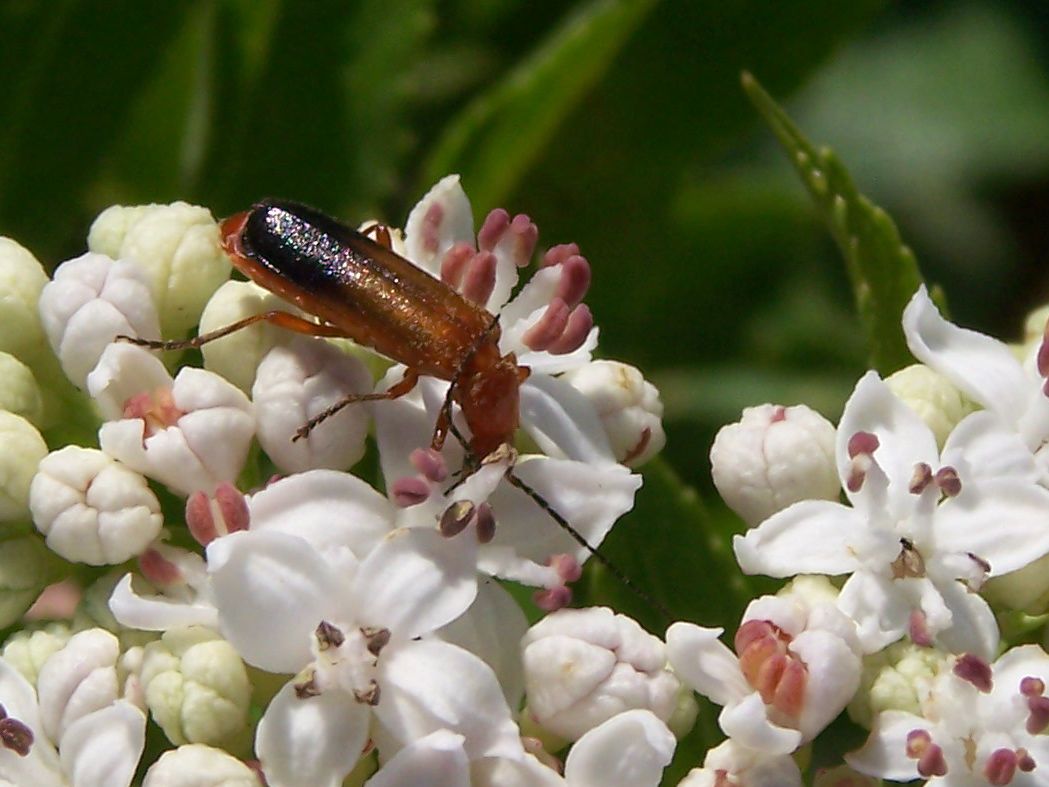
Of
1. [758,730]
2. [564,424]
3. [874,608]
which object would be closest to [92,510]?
[564,424]

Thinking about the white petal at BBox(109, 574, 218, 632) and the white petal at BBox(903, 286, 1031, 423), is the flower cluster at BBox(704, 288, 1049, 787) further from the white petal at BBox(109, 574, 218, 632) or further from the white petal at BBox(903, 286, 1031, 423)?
the white petal at BBox(109, 574, 218, 632)

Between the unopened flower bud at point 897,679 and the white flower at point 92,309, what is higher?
the white flower at point 92,309

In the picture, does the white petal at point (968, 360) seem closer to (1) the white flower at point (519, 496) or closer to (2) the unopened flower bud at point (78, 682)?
(1) the white flower at point (519, 496)

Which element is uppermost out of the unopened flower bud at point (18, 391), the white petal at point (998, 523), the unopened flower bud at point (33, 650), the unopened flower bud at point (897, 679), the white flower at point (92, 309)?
the white flower at point (92, 309)

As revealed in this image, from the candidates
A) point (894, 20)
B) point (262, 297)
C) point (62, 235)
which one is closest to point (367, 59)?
point (62, 235)

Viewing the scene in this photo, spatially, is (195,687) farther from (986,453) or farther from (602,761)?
(986,453)

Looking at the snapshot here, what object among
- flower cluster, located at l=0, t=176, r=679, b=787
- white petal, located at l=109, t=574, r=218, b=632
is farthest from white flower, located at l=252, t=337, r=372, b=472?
white petal, located at l=109, t=574, r=218, b=632

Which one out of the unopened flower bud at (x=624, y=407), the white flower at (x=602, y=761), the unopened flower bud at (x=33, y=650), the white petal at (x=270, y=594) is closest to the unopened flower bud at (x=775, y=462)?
the unopened flower bud at (x=624, y=407)

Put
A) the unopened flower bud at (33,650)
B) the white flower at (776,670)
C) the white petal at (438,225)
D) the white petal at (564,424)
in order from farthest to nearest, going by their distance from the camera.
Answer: the white petal at (438,225), the white petal at (564,424), the unopened flower bud at (33,650), the white flower at (776,670)
